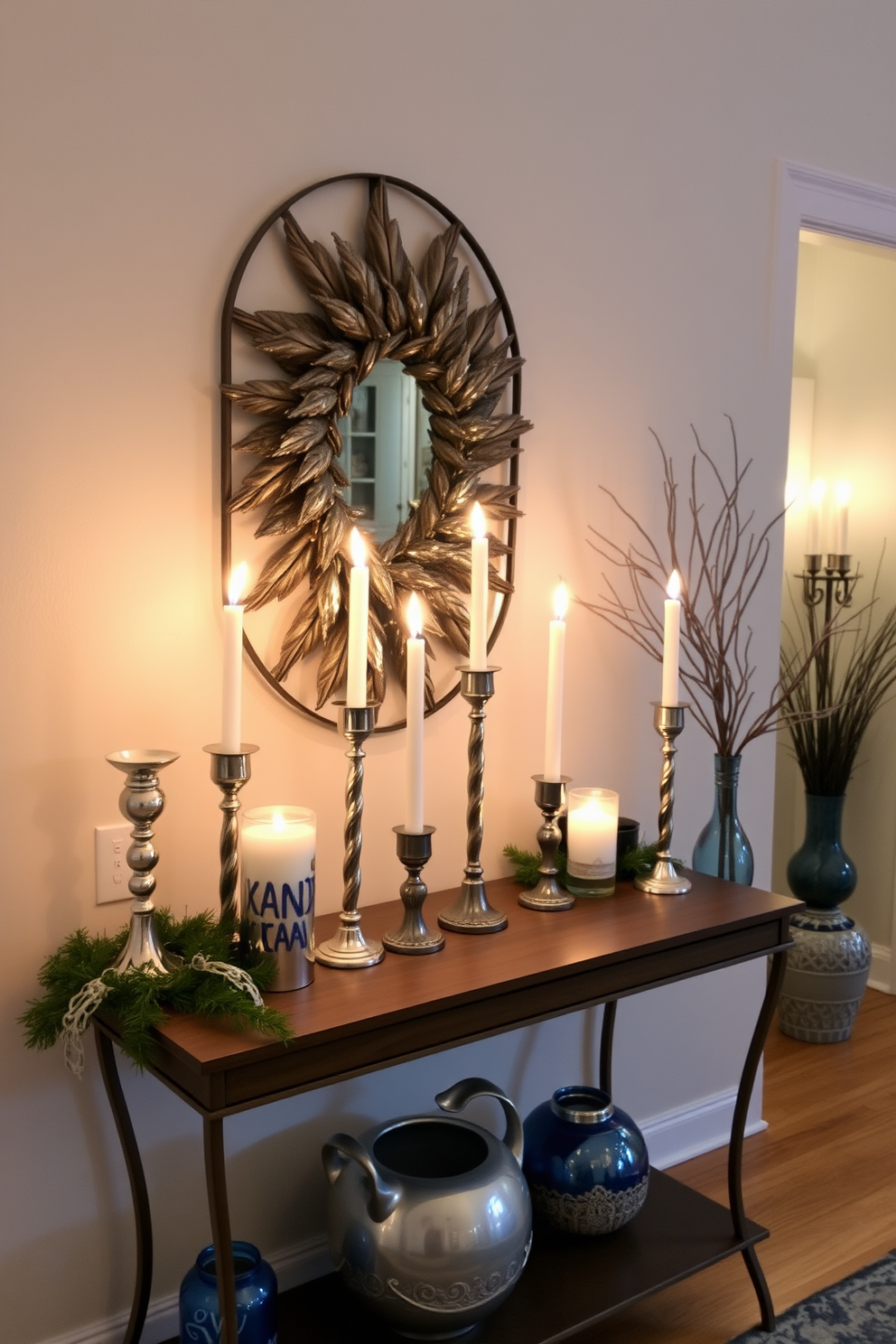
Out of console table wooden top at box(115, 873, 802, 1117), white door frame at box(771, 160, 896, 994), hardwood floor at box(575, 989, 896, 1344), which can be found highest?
white door frame at box(771, 160, 896, 994)

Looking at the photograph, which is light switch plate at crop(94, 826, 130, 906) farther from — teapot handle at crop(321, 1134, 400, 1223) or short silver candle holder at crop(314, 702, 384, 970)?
teapot handle at crop(321, 1134, 400, 1223)

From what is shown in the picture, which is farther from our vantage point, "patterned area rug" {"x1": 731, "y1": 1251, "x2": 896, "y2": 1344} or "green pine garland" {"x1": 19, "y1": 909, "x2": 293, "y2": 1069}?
"patterned area rug" {"x1": 731, "y1": 1251, "x2": 896, "y2": 1344}

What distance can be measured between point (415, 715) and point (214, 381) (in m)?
0.58

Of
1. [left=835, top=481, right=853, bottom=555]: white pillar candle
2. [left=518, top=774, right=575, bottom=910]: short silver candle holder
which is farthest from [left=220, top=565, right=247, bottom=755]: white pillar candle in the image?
[left=835, top=481, right=853, bottom=555]: white pillar candle

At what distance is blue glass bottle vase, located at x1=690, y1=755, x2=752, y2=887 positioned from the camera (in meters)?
2.36

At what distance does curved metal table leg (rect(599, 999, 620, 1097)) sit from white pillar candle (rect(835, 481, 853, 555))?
5.31 ft

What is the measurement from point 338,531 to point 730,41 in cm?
136

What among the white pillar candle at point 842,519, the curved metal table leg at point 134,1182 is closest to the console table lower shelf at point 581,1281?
the curved metal table leg at point 134,1182

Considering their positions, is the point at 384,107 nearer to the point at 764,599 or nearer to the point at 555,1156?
the point at 764,599

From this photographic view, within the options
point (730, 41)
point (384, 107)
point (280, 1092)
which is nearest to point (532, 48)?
point (384, 107)

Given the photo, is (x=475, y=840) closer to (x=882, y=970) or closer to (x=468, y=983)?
(x=468, y=983)

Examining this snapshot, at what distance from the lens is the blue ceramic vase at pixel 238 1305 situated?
1631 millimetres

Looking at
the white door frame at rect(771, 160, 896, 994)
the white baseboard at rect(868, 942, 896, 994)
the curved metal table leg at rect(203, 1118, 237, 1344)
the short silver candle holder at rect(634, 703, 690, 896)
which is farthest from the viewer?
the white baseboard at rect(868, 942, 896, 994)

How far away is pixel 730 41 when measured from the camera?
91.7 inches
